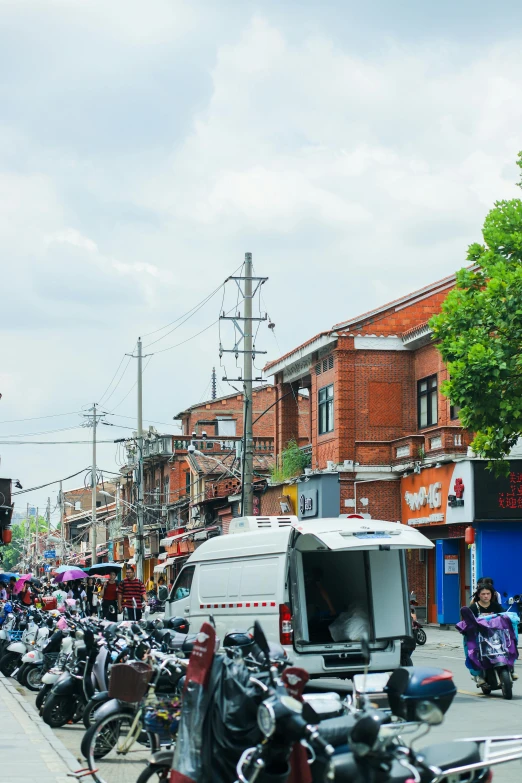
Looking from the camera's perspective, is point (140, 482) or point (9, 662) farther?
point (140, 482)

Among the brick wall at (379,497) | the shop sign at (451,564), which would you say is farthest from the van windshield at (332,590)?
the brick wall at (379,497)

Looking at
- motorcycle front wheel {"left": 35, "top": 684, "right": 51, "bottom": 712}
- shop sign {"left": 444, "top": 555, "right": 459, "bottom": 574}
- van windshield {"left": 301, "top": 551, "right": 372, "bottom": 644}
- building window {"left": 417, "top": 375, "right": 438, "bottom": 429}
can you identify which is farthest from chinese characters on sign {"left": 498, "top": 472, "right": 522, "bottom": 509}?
motorcycle front wheel {"left": 35, "top": 684, "right": 51, "bottom": 712}

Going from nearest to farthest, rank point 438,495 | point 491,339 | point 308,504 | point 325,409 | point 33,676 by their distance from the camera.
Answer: point 33,676, point 491,339, point 438,495, point 308,504, point 325,409

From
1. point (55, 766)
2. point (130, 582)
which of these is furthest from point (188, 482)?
point (55, 766)

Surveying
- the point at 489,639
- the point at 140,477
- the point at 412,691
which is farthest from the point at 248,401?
the point at 412,691

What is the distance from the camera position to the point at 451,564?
121 feet

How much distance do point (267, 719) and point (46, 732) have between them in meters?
7.22

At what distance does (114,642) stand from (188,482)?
198 feet

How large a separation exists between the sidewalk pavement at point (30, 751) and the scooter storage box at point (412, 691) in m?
3.97

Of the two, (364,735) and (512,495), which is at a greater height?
(512,495)

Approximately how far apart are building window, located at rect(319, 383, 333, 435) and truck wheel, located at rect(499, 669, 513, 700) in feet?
90.4

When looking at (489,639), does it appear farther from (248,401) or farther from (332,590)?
(248,401)

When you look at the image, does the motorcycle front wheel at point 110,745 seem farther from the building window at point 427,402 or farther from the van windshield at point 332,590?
the building window at point 427,402

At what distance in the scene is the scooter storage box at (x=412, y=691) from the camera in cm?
635
